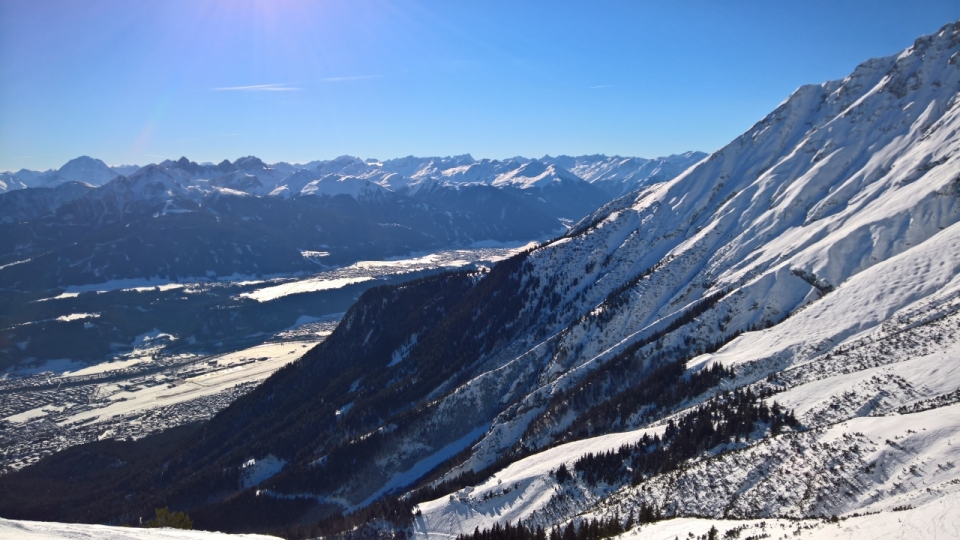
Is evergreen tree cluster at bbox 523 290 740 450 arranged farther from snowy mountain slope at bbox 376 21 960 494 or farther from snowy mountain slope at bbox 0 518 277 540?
snowy mountain slope at bbox 0 518 277 540

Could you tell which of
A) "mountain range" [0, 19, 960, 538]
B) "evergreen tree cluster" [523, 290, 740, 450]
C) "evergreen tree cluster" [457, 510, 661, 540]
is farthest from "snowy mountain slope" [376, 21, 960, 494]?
"evergreen tree cluster" [457, 510, 661, 540]

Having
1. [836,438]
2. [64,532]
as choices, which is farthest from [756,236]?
[64,532]

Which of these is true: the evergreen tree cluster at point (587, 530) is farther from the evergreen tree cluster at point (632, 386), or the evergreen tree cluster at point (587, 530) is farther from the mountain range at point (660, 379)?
the evergreen tree cluster at point (632, 386)

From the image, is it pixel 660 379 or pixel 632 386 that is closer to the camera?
pixel 660 379

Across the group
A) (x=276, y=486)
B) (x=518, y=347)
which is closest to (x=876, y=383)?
(x=518, y=347)

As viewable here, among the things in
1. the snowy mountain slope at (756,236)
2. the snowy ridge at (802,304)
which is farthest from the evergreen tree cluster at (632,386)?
the snowy ridge at (802,304)

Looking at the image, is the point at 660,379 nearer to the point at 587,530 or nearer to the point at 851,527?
the point at 587,530

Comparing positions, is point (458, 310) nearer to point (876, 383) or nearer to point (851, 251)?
point (851, 251)
